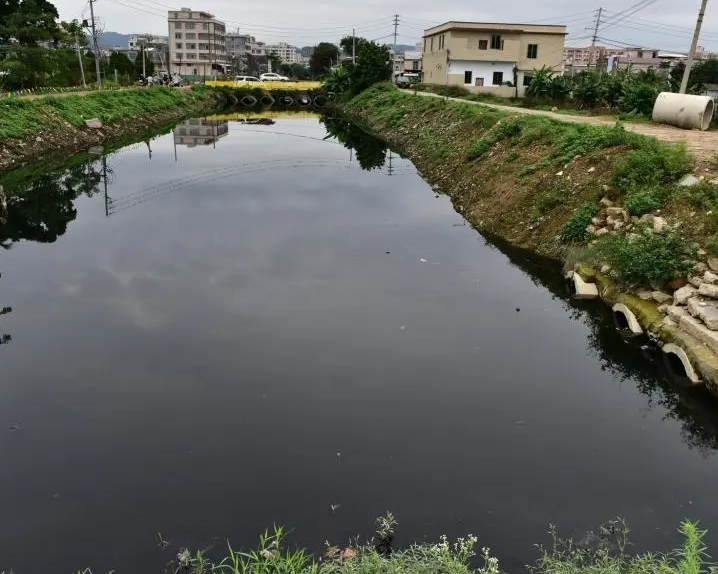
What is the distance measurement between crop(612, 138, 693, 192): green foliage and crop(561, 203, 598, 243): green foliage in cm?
93

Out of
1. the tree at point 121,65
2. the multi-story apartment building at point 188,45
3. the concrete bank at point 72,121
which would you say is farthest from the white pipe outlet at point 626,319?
the multi-story apartment building at point 188,45

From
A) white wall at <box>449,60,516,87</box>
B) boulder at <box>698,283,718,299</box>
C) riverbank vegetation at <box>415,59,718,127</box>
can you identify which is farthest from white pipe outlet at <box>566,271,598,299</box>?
white wall at <box>449,60,516,87</box>

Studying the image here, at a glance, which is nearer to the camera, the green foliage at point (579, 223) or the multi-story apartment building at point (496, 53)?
the green foliage at point (579, 223)

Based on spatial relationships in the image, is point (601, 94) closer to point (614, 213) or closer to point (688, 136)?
point (688, 136)

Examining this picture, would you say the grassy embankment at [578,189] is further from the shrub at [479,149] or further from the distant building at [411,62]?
the distant building at [411,62]

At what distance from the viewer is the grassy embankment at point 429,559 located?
18.1 feet

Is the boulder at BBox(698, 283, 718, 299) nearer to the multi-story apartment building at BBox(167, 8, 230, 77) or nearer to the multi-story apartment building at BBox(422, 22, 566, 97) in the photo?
the multi-story apartment building at BBox(422, 22, 566, 97)

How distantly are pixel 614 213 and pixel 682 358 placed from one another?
→ 19.2 feet

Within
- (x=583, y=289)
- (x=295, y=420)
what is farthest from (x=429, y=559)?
(x=583, y=289)

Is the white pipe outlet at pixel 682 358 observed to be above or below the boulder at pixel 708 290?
below

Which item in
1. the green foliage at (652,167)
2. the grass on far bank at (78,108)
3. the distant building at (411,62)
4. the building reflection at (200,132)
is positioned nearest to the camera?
the green foliage at (652,167)

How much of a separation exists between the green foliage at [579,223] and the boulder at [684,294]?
4158 mm

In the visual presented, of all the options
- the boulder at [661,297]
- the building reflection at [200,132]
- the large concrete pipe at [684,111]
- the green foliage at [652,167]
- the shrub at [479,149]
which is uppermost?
the large concrete pipe at [684,111]

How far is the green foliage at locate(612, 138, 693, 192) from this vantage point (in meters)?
15.1
